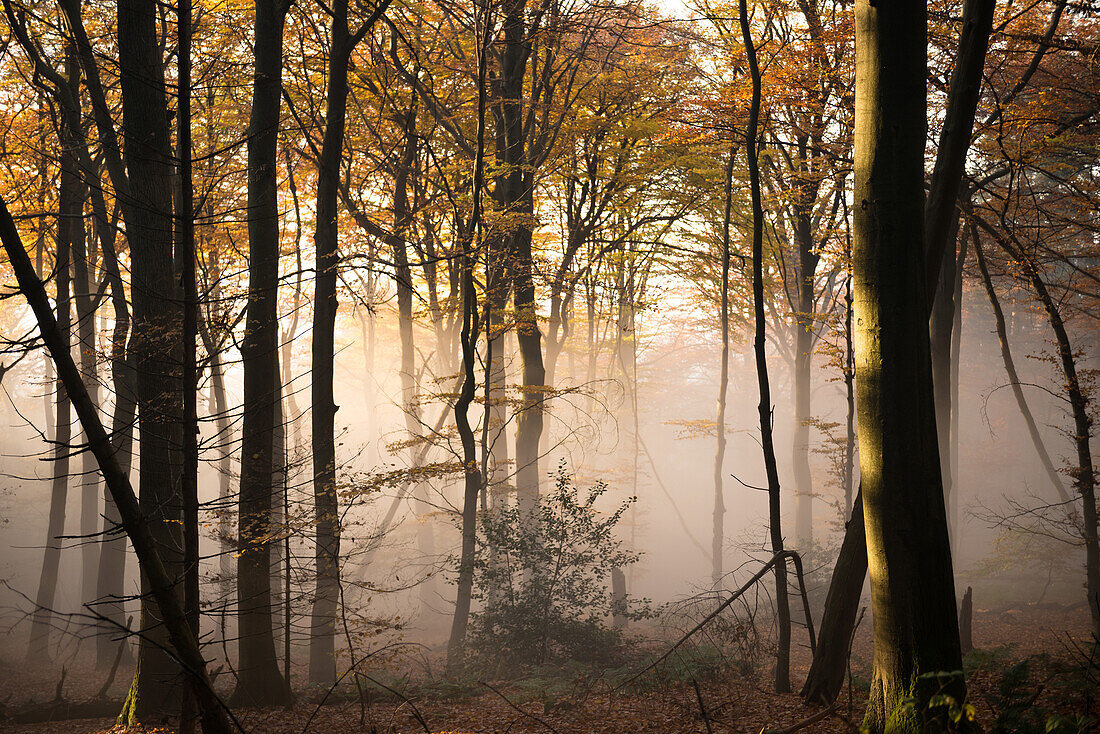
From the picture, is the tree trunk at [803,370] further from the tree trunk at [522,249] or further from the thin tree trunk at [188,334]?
the thin tree trunk at [188,334]

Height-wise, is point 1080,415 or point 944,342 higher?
point 944,342

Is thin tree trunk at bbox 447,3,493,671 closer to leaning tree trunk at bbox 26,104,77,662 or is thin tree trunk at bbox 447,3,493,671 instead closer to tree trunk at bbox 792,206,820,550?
leaning tree trunk at bbox 26,104,77,662

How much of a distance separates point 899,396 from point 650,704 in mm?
4044

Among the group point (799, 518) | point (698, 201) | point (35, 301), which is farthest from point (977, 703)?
point (799, 518)

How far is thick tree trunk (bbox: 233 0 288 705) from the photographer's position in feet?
21.6

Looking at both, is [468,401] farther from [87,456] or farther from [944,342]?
[87,456]

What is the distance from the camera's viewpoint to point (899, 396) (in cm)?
360

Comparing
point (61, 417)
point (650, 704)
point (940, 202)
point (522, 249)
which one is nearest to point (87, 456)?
point (61, 417)

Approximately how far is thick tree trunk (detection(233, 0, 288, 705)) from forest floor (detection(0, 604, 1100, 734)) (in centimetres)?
52

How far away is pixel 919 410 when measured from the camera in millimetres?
3594

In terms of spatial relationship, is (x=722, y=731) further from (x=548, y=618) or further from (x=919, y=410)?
(x=548, y=618)

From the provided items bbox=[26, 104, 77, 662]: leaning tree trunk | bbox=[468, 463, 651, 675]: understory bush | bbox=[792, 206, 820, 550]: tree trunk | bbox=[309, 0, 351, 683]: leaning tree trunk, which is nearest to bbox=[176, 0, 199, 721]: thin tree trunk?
bbox=[309, 0, 351, 683]: leaning tree trunk

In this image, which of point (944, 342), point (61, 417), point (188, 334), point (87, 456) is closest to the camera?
point (188, 334)

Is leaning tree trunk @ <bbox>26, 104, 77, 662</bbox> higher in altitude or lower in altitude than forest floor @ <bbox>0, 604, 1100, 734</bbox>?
higher
